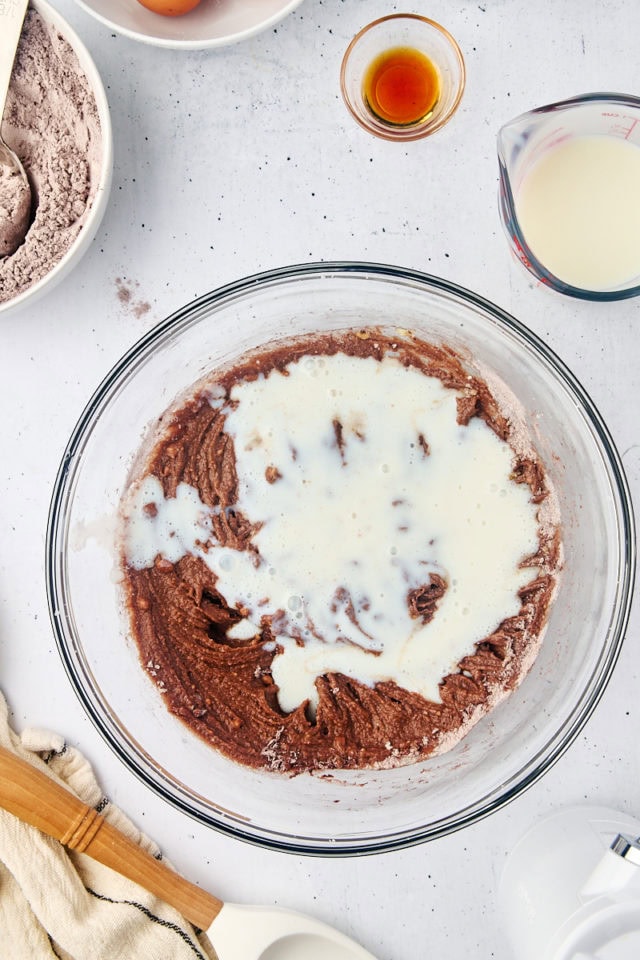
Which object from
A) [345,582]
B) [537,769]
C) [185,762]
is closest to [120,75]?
[345,582]

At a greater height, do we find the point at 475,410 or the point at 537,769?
the point at 475,410

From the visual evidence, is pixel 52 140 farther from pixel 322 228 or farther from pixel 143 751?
pixel 143 751

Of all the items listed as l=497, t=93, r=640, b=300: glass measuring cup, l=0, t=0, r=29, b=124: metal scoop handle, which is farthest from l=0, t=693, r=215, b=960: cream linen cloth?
l=497, t=93, r=640, b=300: glass measuring cup

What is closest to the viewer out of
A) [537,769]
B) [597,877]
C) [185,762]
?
[597,877]

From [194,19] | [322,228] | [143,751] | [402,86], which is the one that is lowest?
[143,751]

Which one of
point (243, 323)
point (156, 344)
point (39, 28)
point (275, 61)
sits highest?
point (275, 61)

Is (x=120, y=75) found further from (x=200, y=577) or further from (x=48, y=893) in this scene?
(x=48, y=893)

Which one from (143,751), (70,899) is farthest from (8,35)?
(70,899)
